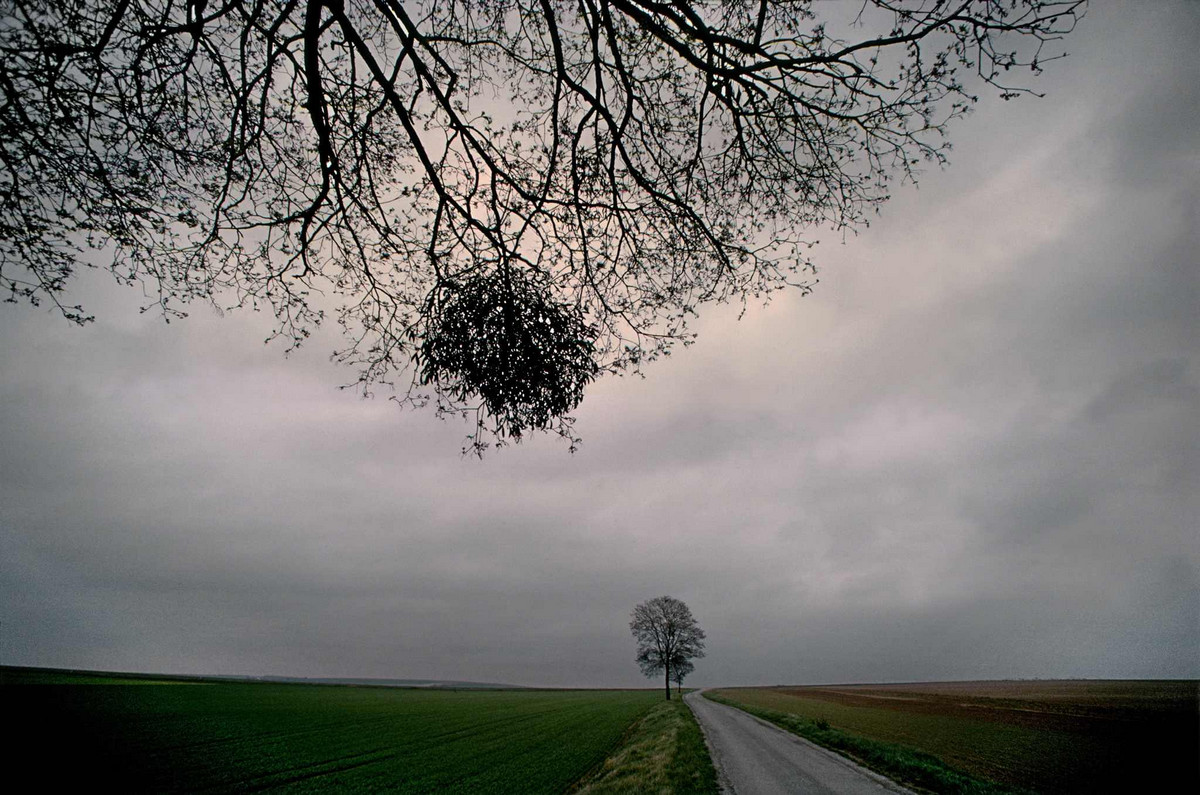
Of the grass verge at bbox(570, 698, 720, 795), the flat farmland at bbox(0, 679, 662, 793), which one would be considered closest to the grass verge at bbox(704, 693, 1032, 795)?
the grass verge at bbox(570, 698, 720, 795)

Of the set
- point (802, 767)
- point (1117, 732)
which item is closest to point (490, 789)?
point (802, 767)

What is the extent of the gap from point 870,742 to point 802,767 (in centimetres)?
545

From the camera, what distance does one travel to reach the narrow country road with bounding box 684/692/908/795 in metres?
10.1

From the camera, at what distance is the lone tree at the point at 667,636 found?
56312mm

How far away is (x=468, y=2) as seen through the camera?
4.37 meters

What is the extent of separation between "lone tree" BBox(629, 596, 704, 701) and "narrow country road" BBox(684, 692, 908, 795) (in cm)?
3924

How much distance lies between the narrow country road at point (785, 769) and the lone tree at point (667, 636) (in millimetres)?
39237

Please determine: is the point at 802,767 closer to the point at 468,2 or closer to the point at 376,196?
the point at 376,196

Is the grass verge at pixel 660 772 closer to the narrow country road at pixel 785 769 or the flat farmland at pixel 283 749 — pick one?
the narrow country road at pixel 785 769

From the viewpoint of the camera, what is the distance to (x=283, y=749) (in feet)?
65.1

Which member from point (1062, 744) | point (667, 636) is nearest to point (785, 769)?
point (1062, 744)

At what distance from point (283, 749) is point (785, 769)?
1970cm

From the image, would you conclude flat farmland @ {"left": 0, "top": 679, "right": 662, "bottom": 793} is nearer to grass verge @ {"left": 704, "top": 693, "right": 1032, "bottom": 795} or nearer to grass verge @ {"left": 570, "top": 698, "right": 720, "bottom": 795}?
grass verge @ {"left": 570, "top": 698, "right": 720, "bottom": 795}

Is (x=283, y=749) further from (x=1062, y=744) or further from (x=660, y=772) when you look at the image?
(x=1062, y=744)
